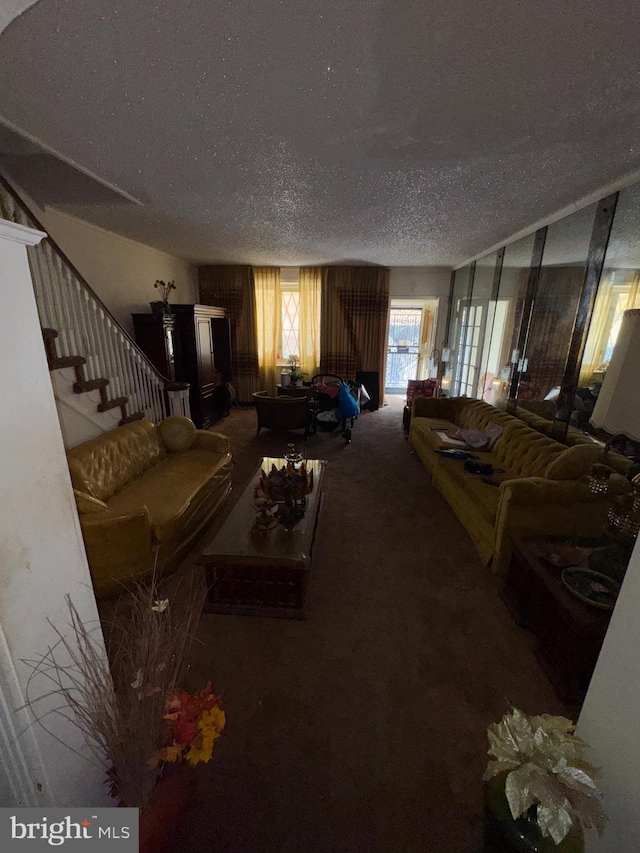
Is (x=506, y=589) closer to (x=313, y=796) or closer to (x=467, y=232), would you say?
(x=313, y=796)

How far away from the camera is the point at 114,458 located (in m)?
2.70

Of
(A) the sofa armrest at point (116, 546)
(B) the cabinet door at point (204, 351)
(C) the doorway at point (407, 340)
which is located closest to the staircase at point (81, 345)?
(A) the sofa armrest at point (116, 546)

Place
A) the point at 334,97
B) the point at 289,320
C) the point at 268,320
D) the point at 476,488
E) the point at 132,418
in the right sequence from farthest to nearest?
the point at 289,320, the point at 268,320, the point at 132,418, the point at 476,488, the point at 334,97

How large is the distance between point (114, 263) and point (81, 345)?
204 centimetres

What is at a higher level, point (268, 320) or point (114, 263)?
point (114, 263)

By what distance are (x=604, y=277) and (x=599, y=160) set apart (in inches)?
31.6

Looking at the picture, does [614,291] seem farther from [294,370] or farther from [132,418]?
[294,370]

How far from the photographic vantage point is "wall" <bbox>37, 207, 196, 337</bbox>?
3.48 meters

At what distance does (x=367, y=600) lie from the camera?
2.15 m

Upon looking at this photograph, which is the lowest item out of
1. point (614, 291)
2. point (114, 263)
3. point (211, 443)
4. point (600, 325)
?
point (211, 443)

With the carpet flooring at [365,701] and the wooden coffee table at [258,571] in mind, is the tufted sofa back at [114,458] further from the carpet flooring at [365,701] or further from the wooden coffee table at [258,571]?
the wooden coffee table at [258,571]

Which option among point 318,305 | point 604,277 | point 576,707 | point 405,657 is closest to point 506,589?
point 576,707

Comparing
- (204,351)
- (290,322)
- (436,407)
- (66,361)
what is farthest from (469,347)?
(66,361)

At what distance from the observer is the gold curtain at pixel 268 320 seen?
20.9ft
